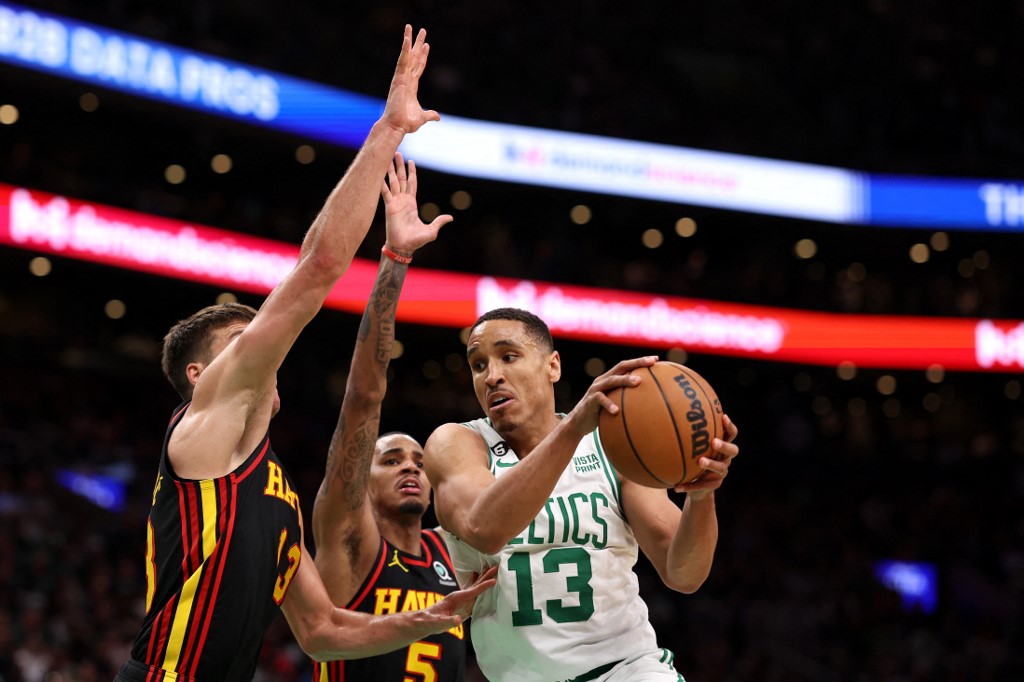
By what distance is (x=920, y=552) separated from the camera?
849 inches

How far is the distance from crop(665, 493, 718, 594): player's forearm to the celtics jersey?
219 mm

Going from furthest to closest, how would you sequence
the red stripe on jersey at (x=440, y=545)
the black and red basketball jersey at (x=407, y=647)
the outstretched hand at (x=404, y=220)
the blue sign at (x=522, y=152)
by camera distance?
1. the blue sign at (x=522, y=152)
2. the red stripe on jersey at (x=440, y=545)
3. the black and red basketball jersey at (x=407, y=647)
4. the outstretched hand at (x=404, y=220)

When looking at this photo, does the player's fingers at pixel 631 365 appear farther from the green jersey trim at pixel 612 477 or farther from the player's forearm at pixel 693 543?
the green jersey trim at pixel 612 477

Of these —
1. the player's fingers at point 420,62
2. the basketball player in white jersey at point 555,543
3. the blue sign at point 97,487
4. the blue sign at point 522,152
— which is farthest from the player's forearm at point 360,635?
the blue sign at point 522,152

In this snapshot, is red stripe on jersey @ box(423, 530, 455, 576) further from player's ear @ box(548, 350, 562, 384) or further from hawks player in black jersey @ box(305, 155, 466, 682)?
player's ear @ box(548, 350, 562, 384)

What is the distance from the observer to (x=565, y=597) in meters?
4.21

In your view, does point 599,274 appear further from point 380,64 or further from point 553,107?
point 380,64

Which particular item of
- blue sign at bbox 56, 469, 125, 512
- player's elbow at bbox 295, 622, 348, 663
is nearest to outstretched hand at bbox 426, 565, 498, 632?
player's elbow at bbox 295, 622, 348, 663

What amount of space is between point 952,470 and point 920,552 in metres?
2.67

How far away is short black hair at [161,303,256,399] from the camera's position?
3938 mm

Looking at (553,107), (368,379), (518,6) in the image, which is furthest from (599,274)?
(368,379)

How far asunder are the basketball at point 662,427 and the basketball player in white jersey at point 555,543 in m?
0.27

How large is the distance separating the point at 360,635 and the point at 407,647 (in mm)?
841

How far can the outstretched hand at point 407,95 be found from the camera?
4129 mm
